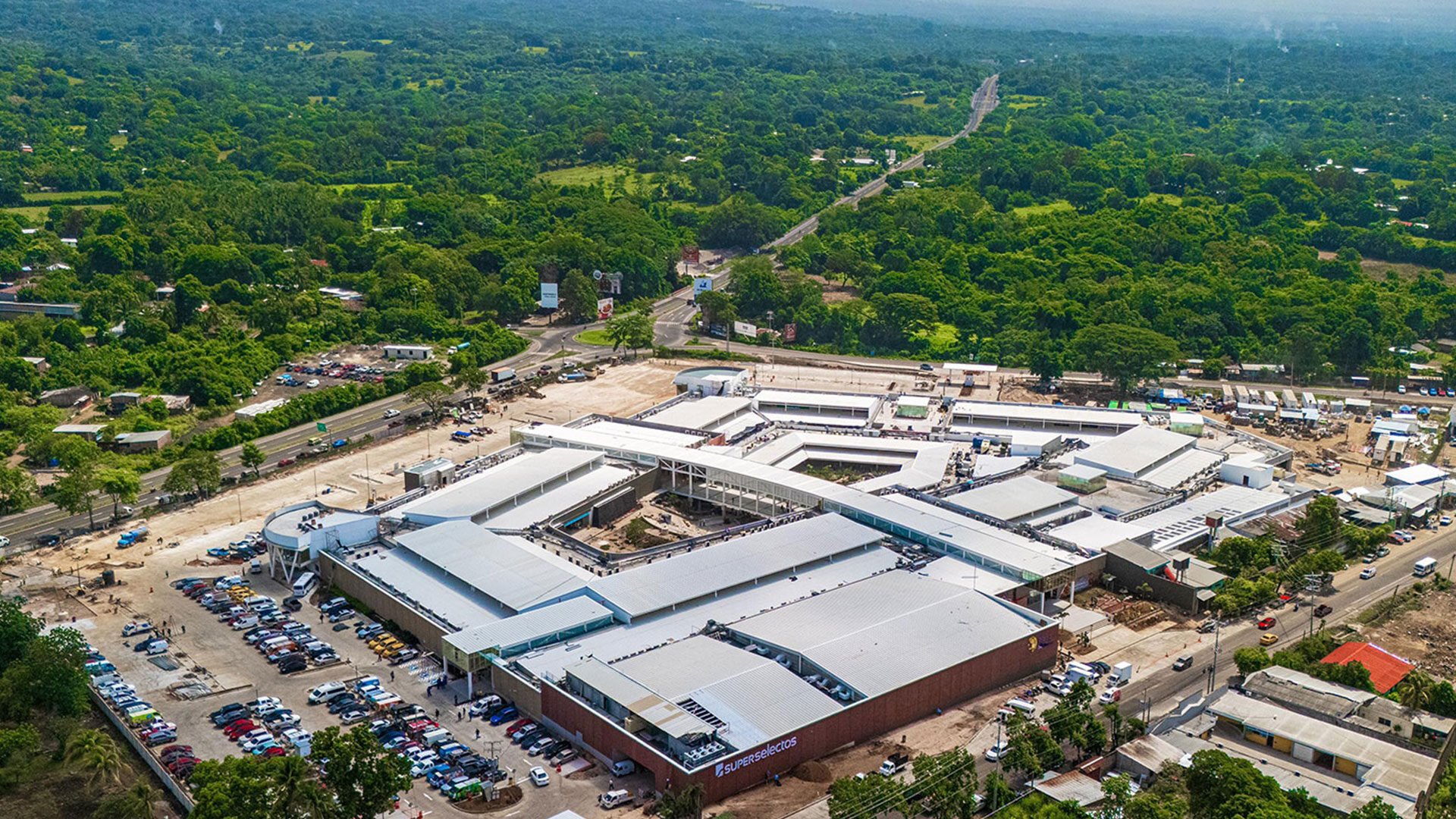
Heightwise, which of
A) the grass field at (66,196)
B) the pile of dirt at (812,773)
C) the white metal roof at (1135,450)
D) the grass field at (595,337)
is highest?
the grass field at (66,196)

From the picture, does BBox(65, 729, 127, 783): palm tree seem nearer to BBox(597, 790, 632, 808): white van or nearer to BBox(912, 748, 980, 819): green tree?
BBox(597, 790, 632, 808): white van

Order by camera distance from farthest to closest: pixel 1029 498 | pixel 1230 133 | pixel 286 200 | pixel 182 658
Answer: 1. pixel 1230 133
2. pixel 286 200
3. pixel 1029 498
4. pixel 182 658

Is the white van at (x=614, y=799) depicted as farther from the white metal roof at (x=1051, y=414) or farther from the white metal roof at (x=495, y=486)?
the white metal roof at (x=1051, y=414)

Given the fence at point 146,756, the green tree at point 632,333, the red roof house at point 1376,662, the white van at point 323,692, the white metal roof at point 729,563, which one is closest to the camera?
the fence at point 146,756

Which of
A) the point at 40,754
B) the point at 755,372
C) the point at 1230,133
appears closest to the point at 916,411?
the point at 755,372

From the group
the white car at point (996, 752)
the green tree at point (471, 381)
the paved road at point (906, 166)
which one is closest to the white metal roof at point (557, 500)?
the green tree at point (471, 381)

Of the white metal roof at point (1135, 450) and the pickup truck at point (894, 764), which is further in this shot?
the white metal roof at point (1135, 450)

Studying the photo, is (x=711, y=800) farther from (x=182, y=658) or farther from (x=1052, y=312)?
(x=1052, y=312)
